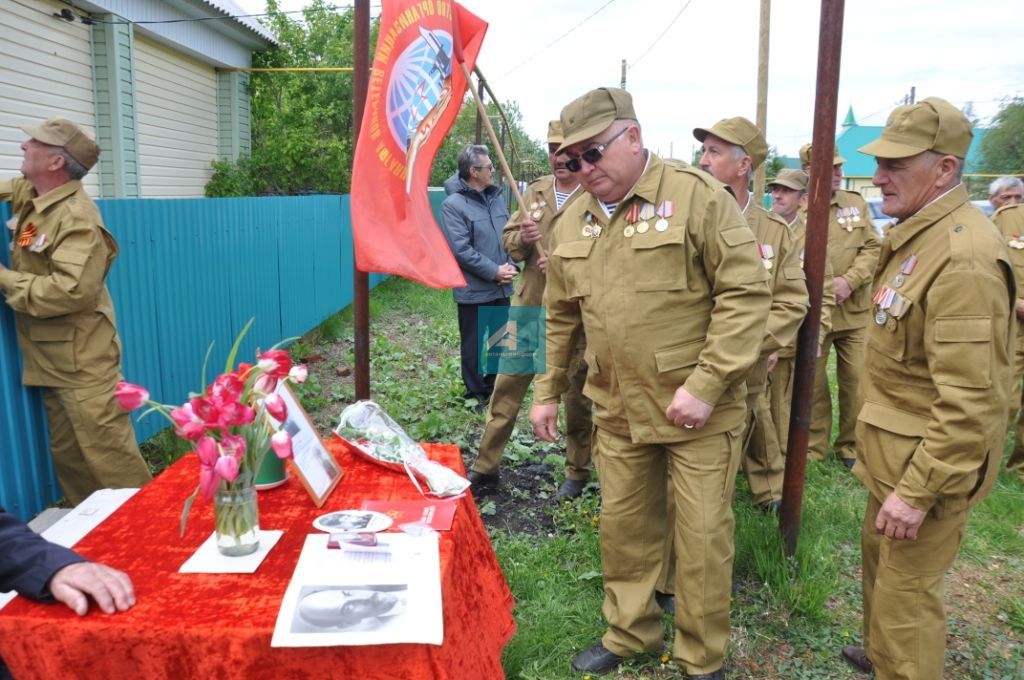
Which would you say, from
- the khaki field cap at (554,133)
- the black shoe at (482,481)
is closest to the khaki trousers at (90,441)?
the black shoe at (482,481)

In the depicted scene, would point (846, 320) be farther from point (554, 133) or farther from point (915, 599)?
point (915, 599)

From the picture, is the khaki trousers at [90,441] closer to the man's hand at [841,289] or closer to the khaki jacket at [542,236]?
the khaki jacket at [542,236]

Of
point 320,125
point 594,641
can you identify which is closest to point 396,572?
point 594,641

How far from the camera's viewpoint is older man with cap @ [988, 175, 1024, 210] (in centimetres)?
612

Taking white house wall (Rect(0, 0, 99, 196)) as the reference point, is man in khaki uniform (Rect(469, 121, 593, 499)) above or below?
below

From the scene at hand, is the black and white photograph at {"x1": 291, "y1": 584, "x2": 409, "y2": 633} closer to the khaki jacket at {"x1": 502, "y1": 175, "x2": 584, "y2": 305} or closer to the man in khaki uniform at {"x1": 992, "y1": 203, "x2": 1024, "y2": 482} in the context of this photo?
the khaki jacket at {"x1": 502, "y1": 175, "x2": 584, "y2": 305}

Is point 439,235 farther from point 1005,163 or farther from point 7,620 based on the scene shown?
point 1005,163

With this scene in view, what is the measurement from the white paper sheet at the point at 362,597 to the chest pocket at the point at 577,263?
1.24 meters

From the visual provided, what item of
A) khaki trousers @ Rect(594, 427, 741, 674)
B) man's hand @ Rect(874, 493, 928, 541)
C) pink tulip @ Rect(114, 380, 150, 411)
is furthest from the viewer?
khaki trousers @ Rect(594, 427, 741, 674)

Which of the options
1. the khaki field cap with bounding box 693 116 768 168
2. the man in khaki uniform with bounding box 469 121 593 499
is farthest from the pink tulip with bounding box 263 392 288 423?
the man in khaki uniform with bounding box 469 121 593 499

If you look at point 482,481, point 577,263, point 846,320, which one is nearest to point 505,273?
point 482,481

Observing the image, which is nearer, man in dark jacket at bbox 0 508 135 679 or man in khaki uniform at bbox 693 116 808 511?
man in dark jacket at bbox 0 508 135 679

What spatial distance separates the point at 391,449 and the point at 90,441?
181 cm

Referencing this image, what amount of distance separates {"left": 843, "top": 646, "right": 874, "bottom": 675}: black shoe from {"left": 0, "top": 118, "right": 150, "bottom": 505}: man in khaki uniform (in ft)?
11.0
